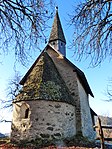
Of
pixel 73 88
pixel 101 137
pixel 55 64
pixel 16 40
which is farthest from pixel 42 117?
pixel 16 40

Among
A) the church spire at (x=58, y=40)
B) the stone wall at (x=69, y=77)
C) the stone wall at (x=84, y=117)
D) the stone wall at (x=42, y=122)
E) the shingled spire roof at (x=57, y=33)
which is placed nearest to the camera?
the stone wall at (x=42, y=122)

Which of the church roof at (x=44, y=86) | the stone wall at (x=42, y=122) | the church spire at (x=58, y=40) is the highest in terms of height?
the church spire at (x=58, y=40)

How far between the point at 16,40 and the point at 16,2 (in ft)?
3.73

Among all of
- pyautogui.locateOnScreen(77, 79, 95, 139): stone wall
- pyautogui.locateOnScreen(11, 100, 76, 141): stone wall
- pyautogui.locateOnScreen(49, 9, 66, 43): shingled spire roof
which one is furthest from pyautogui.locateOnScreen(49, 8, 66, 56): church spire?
pyautogui.locateOnScreen(11, 100, 76, 141): stone wall

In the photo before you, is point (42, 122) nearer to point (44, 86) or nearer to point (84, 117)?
point (44, 86)

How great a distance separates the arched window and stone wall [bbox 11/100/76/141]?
140 mm

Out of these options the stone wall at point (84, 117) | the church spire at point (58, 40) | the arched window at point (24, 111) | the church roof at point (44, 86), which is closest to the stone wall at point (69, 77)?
the stone wall at point (84, 117)

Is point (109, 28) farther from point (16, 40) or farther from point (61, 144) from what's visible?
point (61, 144)

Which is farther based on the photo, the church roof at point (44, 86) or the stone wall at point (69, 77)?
the stone wall at point (69, 77)

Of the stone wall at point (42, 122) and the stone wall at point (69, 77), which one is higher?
the stone wall at point (69, 77)

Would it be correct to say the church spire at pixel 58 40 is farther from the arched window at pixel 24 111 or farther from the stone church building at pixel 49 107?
the arched window at pixel 24 111

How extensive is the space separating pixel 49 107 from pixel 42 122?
1.18 metres

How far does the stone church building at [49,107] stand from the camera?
574 inches

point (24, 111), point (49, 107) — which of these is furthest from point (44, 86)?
point (24, 111)
